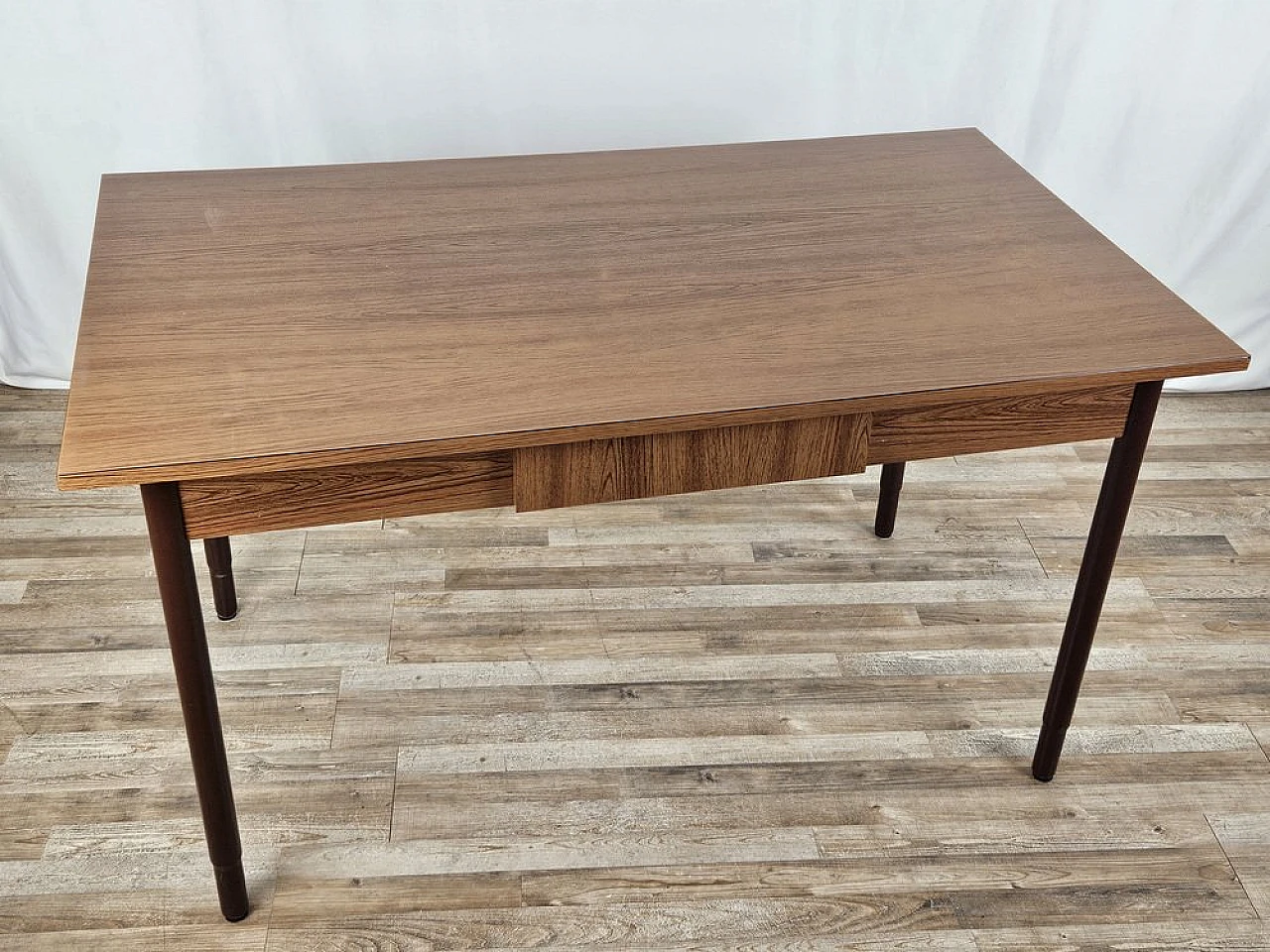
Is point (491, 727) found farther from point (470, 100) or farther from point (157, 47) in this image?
point (157, 47)

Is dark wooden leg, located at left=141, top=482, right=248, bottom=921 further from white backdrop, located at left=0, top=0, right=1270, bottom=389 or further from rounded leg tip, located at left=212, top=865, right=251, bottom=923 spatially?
white backdrop, located at left=0, top=0, right=1270, bottom=389

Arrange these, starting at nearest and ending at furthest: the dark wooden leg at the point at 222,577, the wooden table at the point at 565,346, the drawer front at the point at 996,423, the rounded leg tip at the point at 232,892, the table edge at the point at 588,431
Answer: the table edge at the point at 588,431 → the wooden table at the point at 565,346 → the drawer front at the point at 996,423 → the rounded leg tip at the point at 232,892 → the dark wooden leg at the point at 222,577

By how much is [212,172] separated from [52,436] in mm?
1129

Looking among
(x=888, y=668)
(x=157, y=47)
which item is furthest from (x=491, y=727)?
(x=157, y=47)

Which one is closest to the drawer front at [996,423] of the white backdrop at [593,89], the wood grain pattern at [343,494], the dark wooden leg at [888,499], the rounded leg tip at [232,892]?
the wood grain pattern at [343,494]

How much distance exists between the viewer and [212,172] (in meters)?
2.06

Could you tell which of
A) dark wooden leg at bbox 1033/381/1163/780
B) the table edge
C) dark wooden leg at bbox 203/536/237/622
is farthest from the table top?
dark wooden leg at bbox 203/536/237/622

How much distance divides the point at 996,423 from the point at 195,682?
1.09 m

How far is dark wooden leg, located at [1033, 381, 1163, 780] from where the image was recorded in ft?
5.56

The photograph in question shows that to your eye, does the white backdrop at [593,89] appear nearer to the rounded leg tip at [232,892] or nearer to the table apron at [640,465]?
the table apron at [640,465]

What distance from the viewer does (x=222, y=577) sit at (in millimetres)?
2299

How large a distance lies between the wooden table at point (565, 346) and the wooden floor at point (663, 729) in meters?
0.20

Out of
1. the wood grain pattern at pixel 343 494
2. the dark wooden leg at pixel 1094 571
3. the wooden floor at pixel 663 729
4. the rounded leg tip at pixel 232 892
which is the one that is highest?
the wood grain pattern at pixel 343 494

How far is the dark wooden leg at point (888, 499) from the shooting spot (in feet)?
8.26
